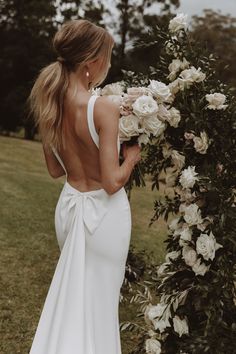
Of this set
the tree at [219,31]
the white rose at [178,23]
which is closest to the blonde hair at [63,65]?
the white rose at [178,23]

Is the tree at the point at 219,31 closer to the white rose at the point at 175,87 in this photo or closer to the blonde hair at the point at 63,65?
the white rose at the point at 175,87

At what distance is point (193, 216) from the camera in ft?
12.2

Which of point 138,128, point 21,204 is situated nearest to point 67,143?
point 138,128

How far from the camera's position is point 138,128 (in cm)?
326

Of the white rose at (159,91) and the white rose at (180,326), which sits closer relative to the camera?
the white rose at (159,91)

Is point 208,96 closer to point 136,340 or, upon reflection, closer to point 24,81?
point 136,340

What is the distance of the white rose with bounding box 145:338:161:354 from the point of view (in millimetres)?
3924

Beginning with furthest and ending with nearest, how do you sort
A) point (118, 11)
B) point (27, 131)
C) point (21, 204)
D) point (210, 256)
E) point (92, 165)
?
1. point (27, 131)
2. point (118, 11)
3. point (21, 204)
4. point (210, 256)
5. point (92, 165)

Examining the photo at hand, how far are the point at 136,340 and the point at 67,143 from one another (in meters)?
2.99

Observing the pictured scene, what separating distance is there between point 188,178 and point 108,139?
2.67 ft

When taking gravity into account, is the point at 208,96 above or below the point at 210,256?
above

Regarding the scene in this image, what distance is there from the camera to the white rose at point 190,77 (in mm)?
3725

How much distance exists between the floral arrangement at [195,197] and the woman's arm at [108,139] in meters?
0.41

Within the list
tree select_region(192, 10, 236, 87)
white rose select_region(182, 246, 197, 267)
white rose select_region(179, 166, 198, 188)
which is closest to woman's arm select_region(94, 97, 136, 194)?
white rose select_region(179, 166, 198, 188)
